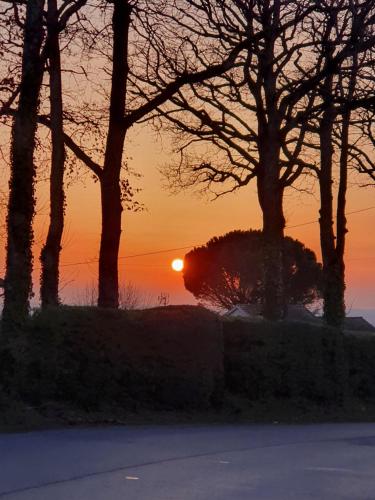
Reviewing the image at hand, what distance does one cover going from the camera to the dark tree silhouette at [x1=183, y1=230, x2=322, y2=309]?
70.9 meters

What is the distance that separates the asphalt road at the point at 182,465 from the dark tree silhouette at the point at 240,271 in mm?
54477

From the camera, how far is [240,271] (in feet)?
236

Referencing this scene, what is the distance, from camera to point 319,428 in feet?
59.4

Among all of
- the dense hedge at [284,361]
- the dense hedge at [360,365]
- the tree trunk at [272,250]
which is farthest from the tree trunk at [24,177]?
the tree trunk at [272,250]

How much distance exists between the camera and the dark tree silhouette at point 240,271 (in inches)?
2790

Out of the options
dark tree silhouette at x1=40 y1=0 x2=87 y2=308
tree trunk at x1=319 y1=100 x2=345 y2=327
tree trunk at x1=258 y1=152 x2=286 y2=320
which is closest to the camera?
dark tree silhouette at x1=40 y1=0 x2=87 y2=308

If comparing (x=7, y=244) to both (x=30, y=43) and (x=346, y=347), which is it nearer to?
(x=30, y=43)

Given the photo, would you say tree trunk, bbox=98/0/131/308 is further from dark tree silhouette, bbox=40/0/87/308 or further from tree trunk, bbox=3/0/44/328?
tree trunk, bbox=3/0/44/328

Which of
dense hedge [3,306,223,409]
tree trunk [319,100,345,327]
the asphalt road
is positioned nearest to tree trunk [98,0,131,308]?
dense hedge [3,306,223,409]

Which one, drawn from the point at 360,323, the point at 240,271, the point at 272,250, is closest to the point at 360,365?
the point at 272,250

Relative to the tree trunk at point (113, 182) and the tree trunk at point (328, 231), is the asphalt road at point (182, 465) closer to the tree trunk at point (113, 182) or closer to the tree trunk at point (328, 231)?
the tree trunk at point (113, 182)

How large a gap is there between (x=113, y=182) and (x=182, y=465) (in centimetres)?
1236

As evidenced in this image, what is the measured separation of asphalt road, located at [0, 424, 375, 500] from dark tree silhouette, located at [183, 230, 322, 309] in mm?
54477

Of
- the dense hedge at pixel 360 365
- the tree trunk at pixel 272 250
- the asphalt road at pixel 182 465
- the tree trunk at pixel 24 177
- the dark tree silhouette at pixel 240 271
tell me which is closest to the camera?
the asphalt road at pixel 182 465
